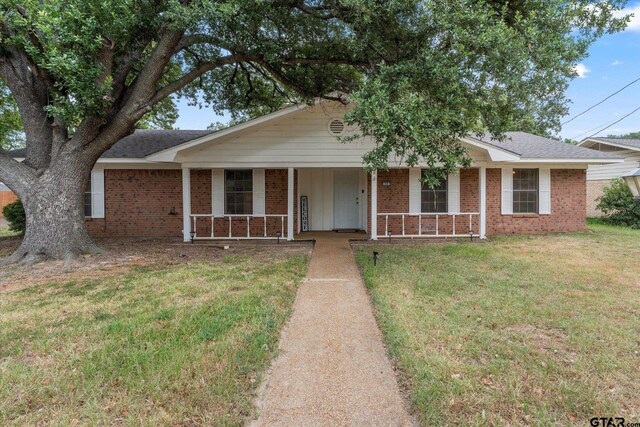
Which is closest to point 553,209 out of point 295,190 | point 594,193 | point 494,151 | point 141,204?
point 494,151

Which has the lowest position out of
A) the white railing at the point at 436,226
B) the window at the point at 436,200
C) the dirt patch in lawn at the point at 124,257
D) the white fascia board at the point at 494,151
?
the dirt patch in lawn at the point at 124,257

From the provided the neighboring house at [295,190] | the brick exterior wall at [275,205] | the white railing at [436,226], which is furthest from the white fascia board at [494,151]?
the white railing at [436,226]

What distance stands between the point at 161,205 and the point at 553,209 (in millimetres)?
13271

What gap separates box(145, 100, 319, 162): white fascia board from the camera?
354 inches

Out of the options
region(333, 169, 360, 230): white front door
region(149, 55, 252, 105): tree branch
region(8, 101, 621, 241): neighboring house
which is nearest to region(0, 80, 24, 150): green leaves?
region(8, 101, 621, 241): neighboring house

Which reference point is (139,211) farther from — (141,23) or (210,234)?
(141,23)

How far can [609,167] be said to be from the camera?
618 inches

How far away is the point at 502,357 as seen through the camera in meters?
2.96

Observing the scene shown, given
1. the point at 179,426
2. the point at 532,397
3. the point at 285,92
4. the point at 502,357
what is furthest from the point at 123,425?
the point at 285,92

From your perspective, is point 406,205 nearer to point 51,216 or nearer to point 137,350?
point 137,350

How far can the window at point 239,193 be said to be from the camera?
10.5 m

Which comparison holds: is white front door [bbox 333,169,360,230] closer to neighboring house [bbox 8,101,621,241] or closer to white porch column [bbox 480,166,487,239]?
neighboring house [bbox 8,101,621,241]

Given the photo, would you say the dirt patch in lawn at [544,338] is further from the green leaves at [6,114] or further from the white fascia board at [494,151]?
the green leaves at [6,114]

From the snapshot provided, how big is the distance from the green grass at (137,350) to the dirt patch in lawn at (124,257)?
0.75m
